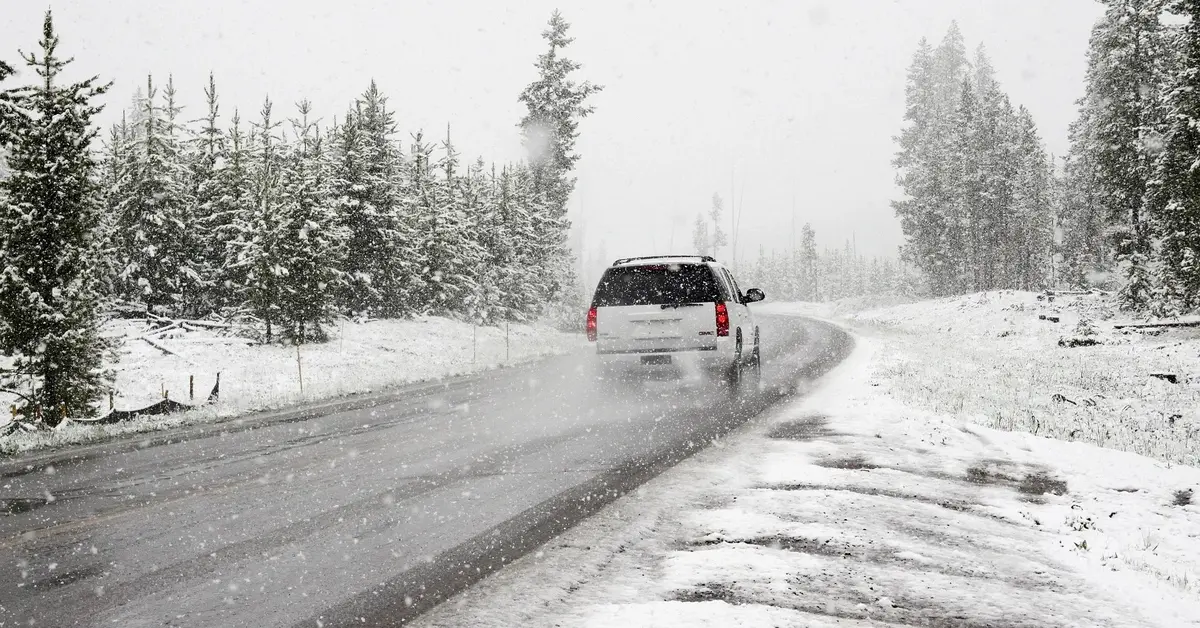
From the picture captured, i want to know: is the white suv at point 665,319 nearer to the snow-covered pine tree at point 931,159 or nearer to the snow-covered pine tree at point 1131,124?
the snow-covered pine tree at point 1131,124

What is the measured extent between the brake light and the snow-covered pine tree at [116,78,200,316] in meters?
23.9

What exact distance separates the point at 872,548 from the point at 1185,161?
21.2 meters

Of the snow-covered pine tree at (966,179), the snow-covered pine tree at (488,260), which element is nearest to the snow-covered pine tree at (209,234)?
the snow-covered pine tree at (488,260)

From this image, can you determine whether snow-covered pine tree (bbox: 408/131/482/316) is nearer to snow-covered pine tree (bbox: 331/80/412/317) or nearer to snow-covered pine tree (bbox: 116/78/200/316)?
snow-covered pine tree (bbox: 331/80/412/317)

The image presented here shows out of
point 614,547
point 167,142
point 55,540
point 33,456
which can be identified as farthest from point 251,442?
point 167,142

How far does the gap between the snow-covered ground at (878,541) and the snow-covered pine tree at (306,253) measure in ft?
62.8

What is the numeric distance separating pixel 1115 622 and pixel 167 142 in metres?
33.1

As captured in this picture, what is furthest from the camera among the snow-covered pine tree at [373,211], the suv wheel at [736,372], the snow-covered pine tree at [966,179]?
the snow-covered pine tree at [966,179]

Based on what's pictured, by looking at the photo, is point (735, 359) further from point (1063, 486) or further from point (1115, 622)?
point (1115, 622)

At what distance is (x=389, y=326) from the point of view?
2930 cm

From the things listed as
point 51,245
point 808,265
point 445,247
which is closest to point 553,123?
point 445,247

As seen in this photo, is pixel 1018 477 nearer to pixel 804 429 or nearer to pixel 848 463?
pixel 848 463

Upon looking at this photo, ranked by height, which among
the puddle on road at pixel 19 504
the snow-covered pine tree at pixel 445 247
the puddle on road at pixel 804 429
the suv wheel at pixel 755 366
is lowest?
the puddle on road at pixel 19 504

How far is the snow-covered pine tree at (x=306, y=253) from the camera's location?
2331 centimetres
